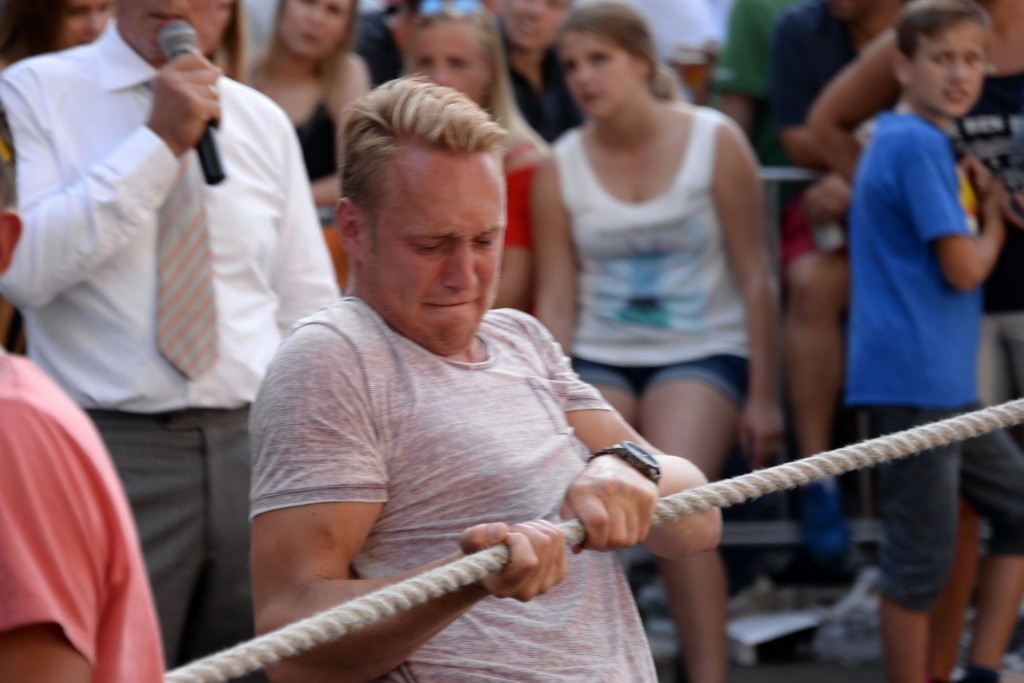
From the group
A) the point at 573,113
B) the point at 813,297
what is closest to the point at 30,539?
the point at 813,297

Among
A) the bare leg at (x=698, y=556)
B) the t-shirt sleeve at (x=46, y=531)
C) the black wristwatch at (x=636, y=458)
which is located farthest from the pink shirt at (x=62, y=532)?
the bare leg at (x=698, y=556)

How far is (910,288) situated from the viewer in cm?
446

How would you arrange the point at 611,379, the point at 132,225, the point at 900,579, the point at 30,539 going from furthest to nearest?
the point at 611,379
the point at 900,579
the point at 132,225
the point at 30,539

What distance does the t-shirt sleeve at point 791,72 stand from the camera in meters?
5.39

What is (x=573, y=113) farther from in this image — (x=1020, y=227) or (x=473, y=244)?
(x=473, y=244)

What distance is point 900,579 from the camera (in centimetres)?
442

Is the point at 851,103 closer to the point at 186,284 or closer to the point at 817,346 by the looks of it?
the point at 817,346

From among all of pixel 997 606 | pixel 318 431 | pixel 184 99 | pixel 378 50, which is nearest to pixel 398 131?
pixel 318 431

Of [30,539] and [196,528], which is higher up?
[30,539]

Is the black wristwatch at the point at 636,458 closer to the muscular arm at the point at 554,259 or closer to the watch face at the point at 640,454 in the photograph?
the watch face at the point at 640,454

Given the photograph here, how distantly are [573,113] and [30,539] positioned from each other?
420cm

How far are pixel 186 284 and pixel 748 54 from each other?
3029 millimetres

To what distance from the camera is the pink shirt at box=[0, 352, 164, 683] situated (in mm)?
1625

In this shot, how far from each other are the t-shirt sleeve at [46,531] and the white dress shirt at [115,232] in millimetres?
1552
